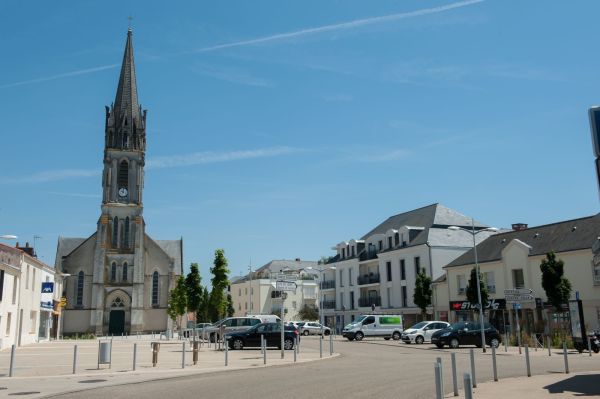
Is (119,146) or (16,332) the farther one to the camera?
(119,146)

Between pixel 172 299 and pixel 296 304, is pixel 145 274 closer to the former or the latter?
pixel 172 299

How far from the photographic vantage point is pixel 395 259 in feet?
191

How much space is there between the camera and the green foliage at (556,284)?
3266 cm

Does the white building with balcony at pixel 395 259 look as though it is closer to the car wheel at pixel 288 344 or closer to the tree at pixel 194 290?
the tree at pixel 194 290

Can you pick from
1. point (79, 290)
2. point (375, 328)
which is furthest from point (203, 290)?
point (79, 290)

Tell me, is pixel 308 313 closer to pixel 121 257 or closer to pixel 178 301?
pixel 178 301

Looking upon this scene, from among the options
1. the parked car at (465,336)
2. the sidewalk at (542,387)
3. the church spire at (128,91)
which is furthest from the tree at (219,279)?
the church spire at (128,91)

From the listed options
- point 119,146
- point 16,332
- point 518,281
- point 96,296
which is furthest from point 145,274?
point 518,281

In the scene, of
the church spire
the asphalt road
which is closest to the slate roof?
the asphalt road

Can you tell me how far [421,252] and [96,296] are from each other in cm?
3724

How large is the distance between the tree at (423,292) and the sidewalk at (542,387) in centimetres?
3393

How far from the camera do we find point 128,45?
74.5 m

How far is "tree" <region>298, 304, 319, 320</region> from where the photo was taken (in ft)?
276

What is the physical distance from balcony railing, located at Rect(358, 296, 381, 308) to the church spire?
36.5 m
